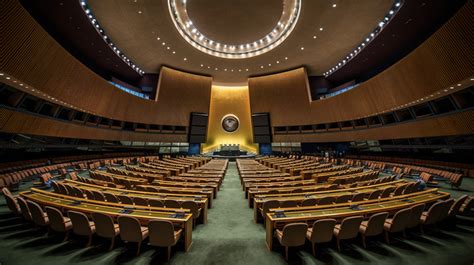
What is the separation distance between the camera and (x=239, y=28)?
13445 millimetres

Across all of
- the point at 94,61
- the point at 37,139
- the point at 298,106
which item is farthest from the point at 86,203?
the point at 298,106

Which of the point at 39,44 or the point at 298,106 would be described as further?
the point at 298,106

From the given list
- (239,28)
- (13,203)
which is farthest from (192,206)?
(239,28)

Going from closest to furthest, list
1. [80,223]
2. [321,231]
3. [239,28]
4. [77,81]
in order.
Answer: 1. [321,231]
2. [80,223]
3. [77,81]
4. [239,28]

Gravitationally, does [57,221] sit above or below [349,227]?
above

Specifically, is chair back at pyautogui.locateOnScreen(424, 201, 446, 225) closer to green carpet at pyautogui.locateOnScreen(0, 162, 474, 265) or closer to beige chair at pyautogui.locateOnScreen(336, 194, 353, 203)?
green carpet at pyautogui.locateOnScreen(0, 162, 474, 265)

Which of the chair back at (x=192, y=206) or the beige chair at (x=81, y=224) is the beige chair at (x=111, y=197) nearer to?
the beige chair at (x=81, y=224)

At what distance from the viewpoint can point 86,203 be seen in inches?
139

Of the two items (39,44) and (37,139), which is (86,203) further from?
(37,139)

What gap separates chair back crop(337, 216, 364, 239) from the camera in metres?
2.77

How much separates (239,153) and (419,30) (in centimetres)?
1888

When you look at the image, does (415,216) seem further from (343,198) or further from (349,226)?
(349,226)

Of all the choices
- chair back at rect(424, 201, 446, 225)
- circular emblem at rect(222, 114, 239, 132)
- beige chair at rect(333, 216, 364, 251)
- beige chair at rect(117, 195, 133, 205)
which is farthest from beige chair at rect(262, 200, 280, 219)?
circular emblem at rect(222, 114, 239, 132)

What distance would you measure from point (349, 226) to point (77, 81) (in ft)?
48.3
